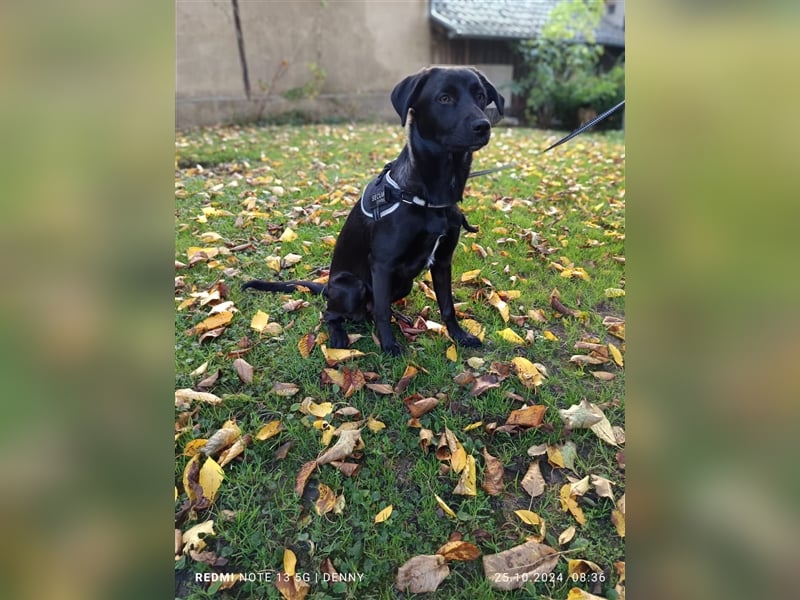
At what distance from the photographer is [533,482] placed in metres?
1.72

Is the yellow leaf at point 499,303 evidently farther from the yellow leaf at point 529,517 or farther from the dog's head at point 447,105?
the yellow leaf at point 529,517

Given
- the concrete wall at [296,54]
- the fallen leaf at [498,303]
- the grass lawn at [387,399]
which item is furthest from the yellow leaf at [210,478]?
the concrete wall at [296,54]

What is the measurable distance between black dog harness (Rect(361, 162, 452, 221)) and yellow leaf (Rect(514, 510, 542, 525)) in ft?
4.57

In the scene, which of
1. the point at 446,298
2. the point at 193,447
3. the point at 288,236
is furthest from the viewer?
the point at 288,236

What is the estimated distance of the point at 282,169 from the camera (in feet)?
17.1

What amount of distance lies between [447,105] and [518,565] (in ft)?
6.27

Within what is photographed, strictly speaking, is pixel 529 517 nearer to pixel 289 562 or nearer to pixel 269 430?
pixel 289 562

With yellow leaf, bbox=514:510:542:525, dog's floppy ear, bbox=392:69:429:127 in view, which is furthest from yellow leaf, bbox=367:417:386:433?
dog's floppy ear, bbox=392:69:429:127

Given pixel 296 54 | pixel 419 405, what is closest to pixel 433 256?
pixel 419 405

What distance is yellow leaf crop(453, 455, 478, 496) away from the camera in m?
1.69

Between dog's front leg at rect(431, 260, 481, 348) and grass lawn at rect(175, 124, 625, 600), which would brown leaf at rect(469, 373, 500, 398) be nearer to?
grass lawn at rect(175, 124, 625, 600)
